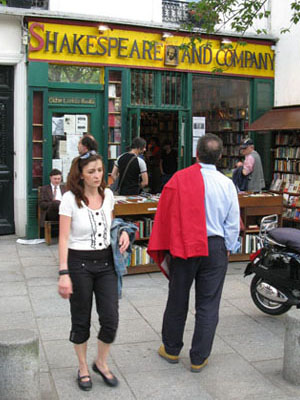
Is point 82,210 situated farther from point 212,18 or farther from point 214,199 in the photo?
point 212,18

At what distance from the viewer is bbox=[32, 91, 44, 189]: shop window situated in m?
10.9

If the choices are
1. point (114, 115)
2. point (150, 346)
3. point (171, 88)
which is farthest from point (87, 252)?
point (171, 88)

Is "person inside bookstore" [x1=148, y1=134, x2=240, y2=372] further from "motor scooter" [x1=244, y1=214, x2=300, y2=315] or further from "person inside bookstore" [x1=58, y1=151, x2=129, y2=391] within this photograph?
"motor scooter" [x1=244, y1=214, x2=300, y2=315]

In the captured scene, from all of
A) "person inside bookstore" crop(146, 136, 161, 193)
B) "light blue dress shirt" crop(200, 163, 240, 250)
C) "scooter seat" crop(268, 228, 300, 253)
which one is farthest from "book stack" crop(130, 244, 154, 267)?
"person inside bookstore" crop(146, 136, 161, 193)

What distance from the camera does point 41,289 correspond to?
7.71m

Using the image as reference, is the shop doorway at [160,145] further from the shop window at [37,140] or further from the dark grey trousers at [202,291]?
the dark grey trousers at [202,291]

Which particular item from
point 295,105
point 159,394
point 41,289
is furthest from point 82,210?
point 295,105

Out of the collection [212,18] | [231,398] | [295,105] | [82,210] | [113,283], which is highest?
[212,18]

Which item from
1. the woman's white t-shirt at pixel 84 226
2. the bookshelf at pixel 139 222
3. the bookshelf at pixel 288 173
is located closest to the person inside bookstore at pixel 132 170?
the bookshelf at pixel 139 222

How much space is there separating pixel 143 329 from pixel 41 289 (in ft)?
6.88

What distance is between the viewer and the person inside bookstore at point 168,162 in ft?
43.3

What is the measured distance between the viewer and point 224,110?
43.9ft

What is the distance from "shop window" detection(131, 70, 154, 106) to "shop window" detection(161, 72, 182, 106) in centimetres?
27

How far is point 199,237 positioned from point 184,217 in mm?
212
